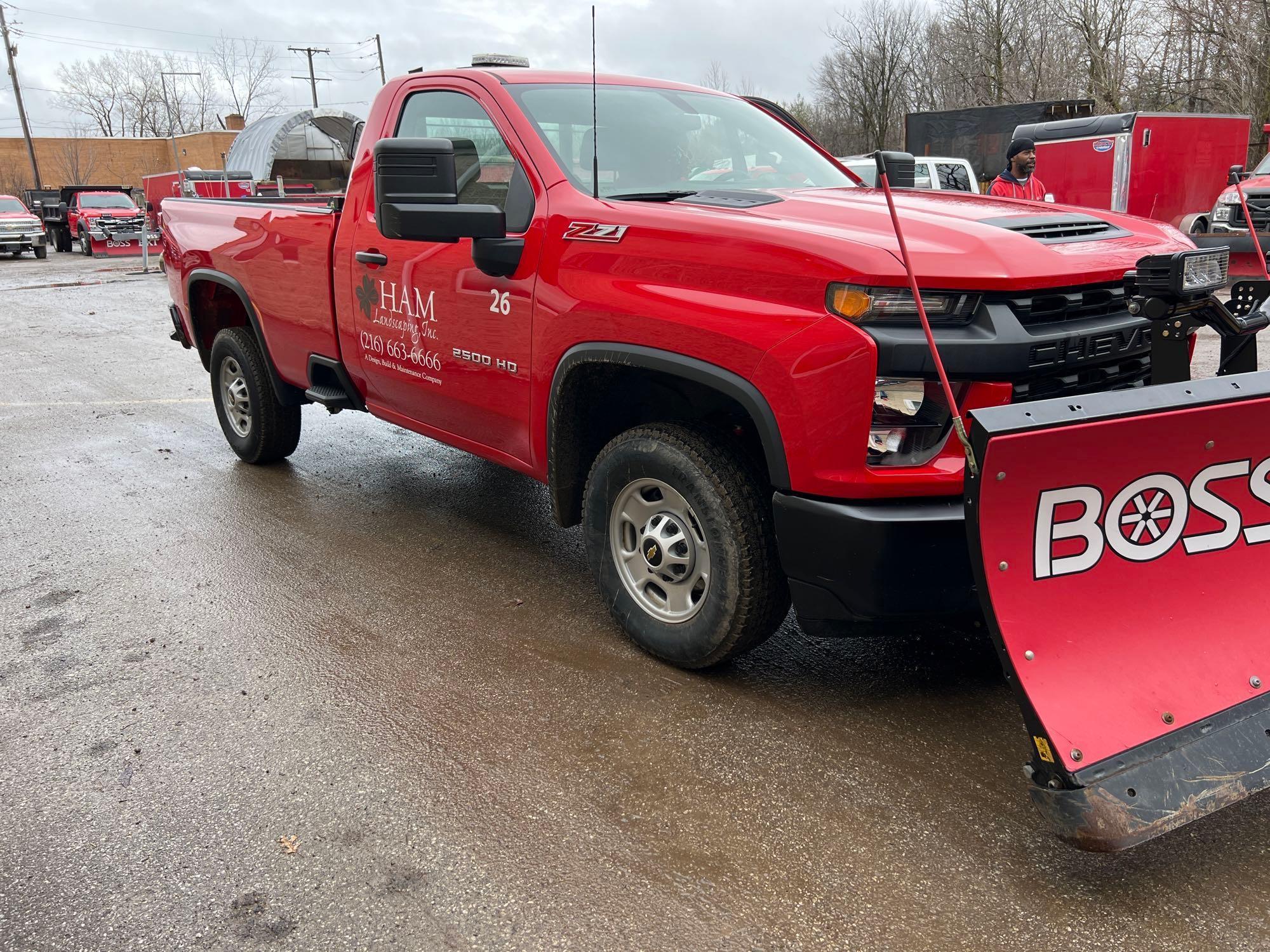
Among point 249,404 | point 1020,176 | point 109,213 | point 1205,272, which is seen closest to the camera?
point 1205,272

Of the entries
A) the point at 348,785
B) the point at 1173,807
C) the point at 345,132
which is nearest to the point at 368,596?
the point at 348,785

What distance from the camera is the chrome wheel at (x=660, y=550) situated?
130 inches

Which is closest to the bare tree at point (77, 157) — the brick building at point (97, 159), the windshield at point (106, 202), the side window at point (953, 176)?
the brick building at point (97, 159)

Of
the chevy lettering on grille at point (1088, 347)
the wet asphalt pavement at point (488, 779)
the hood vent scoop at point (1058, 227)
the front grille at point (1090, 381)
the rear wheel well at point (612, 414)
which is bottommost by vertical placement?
the wet asphalt pavement at point (488, 779)

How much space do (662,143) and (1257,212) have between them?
1311cm

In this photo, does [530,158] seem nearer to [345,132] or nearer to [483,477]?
[483,477]

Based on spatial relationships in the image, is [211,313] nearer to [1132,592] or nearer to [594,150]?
[594,150]

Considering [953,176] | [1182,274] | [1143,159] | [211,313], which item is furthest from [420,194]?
[1143,159]

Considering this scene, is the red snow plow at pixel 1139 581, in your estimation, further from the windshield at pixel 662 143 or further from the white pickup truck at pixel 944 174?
the white pickup truck at pixel 944 174

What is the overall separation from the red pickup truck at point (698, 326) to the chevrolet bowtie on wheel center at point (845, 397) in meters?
0.01

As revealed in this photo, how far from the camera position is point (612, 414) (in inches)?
148

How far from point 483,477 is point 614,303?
9.46 feet

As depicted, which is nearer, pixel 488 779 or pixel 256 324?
pixel 488 779

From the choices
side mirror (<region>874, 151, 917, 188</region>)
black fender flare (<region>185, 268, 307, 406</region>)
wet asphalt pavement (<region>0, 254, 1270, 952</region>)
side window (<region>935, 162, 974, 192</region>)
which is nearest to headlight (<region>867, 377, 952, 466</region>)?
wet asphalt pavement (<region>0, 254, 1270, 952</region>)
